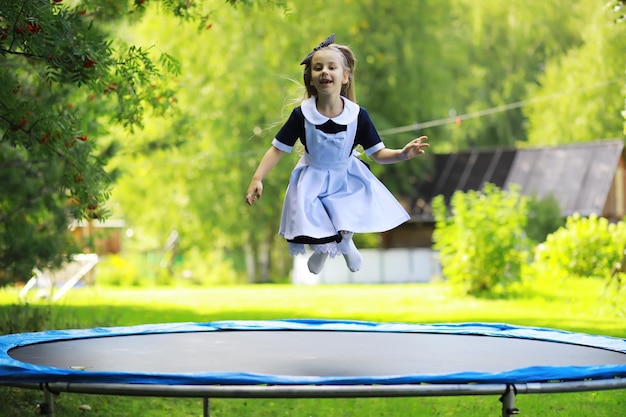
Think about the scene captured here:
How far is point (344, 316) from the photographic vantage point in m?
9.45

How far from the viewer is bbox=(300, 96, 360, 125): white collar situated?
3.81m

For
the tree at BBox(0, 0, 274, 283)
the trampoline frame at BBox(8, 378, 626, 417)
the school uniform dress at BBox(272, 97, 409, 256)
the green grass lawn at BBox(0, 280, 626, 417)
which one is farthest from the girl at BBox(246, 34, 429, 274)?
the green grass lawn at BBox(0, 280, 626, 417)

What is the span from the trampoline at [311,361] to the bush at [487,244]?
610 centimetres

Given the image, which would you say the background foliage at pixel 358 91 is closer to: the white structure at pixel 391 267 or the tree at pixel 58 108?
the white structure at pixel 391 267

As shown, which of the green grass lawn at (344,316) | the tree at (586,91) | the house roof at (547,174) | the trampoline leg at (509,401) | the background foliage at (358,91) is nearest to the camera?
the trampoline leg at (509,401)

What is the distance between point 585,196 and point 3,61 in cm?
1540

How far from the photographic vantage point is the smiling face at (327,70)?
373 centimetres

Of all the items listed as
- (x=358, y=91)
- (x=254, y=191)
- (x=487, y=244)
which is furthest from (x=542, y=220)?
Result: (x=254, y=191)

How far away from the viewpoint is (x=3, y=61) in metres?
6.21

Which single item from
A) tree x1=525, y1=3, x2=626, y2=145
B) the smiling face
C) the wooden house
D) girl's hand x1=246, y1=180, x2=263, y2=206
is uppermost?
tree x1=525, y1=3, x2=626, y2=145

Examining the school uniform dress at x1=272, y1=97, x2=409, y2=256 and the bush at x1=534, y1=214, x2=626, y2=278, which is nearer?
the school uniform dress at x1=272, y1=97, x2=409, y2=256

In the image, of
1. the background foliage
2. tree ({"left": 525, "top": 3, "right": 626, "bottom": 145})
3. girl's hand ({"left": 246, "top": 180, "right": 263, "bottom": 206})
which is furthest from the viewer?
tree ({"left": 525, "top": 3, "right": 626, "bottom": 145})

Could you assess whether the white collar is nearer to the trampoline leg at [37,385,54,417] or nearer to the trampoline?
the trampoline

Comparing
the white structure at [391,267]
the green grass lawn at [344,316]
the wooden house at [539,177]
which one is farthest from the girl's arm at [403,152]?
the wooden house at [539,177]
